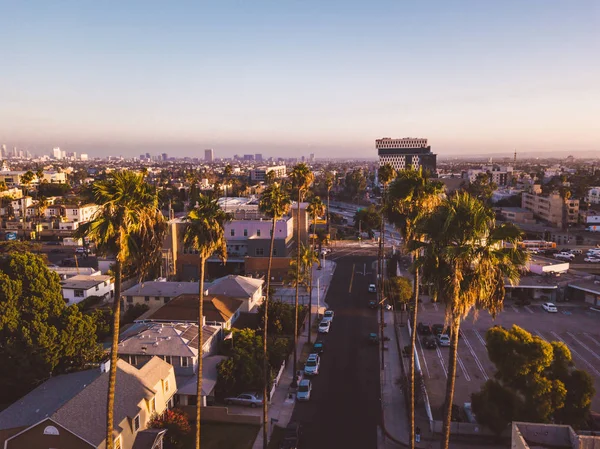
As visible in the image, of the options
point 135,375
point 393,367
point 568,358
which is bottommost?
point 393,367

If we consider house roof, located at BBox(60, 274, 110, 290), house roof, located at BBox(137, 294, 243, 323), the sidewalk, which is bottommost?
the sidewalk

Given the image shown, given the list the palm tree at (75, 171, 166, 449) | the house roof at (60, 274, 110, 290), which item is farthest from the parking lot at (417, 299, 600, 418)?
the house roof at (60, 274, 110, 290)

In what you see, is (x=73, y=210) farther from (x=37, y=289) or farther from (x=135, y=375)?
(x=135, y=375)

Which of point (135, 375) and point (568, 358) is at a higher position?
point (568, 358)

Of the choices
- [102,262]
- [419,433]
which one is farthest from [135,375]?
[102,262]

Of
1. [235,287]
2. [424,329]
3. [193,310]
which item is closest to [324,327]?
[424,329]

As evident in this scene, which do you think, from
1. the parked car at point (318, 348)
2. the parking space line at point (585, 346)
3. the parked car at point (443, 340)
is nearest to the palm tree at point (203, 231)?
the parked car at point (318, 348)

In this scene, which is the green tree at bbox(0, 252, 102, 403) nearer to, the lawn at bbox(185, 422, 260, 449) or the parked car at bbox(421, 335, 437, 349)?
the lawn at bbox(185, 422, 260, 449)
